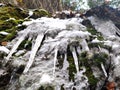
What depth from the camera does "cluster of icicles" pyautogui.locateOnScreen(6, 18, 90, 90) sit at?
97.7 inches

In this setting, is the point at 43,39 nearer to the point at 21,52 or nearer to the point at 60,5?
the point at 21,52

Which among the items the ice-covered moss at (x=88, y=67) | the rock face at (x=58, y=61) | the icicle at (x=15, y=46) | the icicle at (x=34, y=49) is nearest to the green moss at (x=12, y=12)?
the rock face at (x=58, y=61)

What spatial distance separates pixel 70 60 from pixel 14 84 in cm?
70

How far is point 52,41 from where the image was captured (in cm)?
305

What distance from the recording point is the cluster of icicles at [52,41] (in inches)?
97.7

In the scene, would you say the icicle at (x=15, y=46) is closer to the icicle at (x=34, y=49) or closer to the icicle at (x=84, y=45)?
the icicle at (x=34, y=49)

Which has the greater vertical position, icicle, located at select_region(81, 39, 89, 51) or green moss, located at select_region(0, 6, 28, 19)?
icicle, located at select_region(81, 39, 89, 51)

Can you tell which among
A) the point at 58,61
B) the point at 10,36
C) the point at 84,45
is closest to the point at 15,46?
the point at 10,36

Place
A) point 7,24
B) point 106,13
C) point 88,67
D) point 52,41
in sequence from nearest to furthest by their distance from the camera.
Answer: point 88,67 < point 52,41 < point 7,24 < point 106,13

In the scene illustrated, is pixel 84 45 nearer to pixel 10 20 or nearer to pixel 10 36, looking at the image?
pixel 10 36

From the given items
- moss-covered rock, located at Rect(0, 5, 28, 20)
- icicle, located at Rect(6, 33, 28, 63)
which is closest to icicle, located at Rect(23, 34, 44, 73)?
icicle, located at Rect(6, 33, 28, 63)

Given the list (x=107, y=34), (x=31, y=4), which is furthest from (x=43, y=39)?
(x=31, y=4)

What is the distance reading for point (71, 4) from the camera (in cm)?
744

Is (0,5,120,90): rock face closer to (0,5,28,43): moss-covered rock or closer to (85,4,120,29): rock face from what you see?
(0,5,28,43): moss-covered rock
